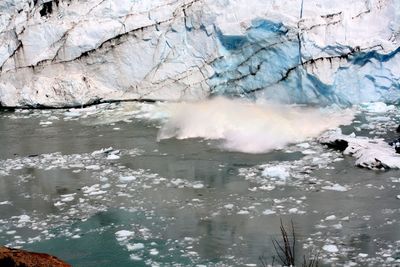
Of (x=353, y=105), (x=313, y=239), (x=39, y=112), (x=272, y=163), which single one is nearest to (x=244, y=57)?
(x=353, y=105)

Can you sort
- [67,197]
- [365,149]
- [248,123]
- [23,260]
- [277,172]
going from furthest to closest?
[248,123]
[365,149]
[277,172]
[67,197]
[23,260]

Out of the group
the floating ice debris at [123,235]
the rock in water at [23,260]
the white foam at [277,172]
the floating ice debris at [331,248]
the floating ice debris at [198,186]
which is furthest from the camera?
the white foam at [277,172]

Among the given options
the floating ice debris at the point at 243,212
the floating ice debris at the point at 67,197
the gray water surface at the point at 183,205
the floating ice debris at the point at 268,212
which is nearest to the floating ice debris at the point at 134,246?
the gray water surface at the point at 183,205

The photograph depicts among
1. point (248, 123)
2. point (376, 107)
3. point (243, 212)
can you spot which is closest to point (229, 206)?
point (243, 212)

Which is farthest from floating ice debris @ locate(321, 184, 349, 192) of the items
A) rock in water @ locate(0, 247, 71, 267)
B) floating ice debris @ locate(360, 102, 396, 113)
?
rock in water @ locate(0, 247, 71, 267)

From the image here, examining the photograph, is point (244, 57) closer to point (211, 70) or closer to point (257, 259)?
point (211, 70)

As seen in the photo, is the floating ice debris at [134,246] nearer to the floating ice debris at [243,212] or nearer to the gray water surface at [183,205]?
the gray water surface at [183,205]

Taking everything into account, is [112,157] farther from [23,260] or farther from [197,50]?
[23,260]
